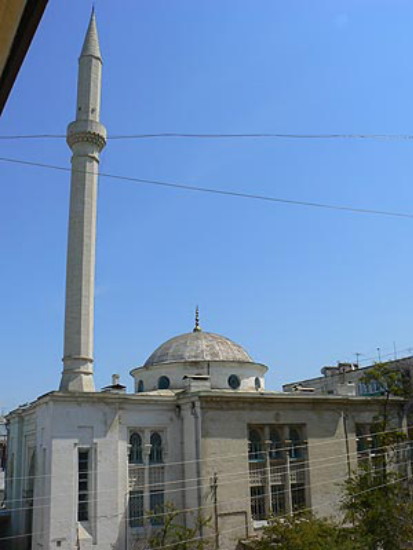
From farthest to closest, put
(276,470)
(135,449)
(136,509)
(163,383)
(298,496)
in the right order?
(163,383), (298,496), (276,470), (135,449), (136,509)

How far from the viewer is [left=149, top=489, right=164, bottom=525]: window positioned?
22516mm

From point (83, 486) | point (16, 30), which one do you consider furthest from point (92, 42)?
point (16, 30)

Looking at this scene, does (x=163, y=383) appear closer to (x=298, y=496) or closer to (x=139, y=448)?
(x=139, y=448)

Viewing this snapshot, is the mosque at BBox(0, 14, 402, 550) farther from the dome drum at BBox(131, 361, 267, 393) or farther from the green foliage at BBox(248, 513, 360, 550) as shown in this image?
the green foliage at BBox(248, 513, 360, 550)

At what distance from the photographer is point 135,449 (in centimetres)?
2341

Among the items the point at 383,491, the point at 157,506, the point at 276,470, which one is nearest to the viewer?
the point at 157,506

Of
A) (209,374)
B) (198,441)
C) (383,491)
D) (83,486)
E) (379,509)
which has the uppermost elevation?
(209,374)

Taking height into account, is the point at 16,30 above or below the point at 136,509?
above

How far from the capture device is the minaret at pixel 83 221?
77.5 ft

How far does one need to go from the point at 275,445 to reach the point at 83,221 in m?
12.0

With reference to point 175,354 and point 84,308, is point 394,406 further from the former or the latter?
point 84,308

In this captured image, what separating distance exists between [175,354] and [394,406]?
1033 centimetres

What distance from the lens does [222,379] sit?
28.1 meters

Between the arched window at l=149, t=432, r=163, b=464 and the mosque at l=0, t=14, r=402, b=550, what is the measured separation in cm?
4
